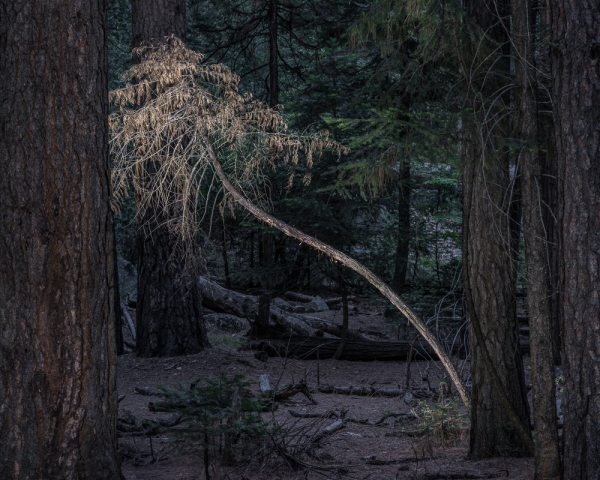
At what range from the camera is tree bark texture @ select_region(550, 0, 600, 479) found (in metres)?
4.17

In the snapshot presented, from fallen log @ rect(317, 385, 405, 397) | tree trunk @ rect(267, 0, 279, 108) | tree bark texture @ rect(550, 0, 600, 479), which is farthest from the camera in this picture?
tree trunk @ rect(267, 0, 279, 108)

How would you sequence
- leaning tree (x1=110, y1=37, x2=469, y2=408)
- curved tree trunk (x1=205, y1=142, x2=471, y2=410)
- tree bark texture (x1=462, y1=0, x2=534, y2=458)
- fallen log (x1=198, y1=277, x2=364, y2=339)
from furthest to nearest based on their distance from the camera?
fallen log (x1=198, y1=277, x2=364, y2=339) < leaning tree (x1=110, y1=37, x2=469, y2=408) < curved tree trunk (x1=205, y1=142, x2=471, y2=410) < tree bark texture (x1=462, y1=0, x2=534, y2=458)

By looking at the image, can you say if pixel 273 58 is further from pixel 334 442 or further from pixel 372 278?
pixel 334 442

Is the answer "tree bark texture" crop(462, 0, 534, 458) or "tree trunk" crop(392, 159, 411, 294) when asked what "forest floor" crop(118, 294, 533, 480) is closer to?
Answer: "tree bark texture" crop(462, 0, 534, 458)

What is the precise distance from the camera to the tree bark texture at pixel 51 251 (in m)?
4.25

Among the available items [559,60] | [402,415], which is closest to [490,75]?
[559,60]

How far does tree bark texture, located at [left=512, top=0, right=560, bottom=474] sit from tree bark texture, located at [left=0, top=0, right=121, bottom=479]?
3196 mm

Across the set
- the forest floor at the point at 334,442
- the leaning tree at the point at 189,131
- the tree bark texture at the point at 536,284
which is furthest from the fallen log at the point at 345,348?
the tree bark texture at the point at 536,284

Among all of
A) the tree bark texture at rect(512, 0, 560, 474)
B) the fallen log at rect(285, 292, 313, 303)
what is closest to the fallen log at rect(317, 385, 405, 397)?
the tree bark texture at rect(512, 0, 560, 474)

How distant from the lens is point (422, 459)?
5871 mm

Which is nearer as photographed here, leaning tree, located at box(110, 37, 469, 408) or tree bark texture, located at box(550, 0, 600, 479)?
tree bark texture, located at box(550, 0, 600, 479)

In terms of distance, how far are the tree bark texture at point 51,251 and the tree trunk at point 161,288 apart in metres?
5.86

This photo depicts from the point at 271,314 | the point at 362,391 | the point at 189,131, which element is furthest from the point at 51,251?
the point at 271,314

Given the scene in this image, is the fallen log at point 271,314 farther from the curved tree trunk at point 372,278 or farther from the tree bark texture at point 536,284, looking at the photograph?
the tree bark texture at point 536,284
